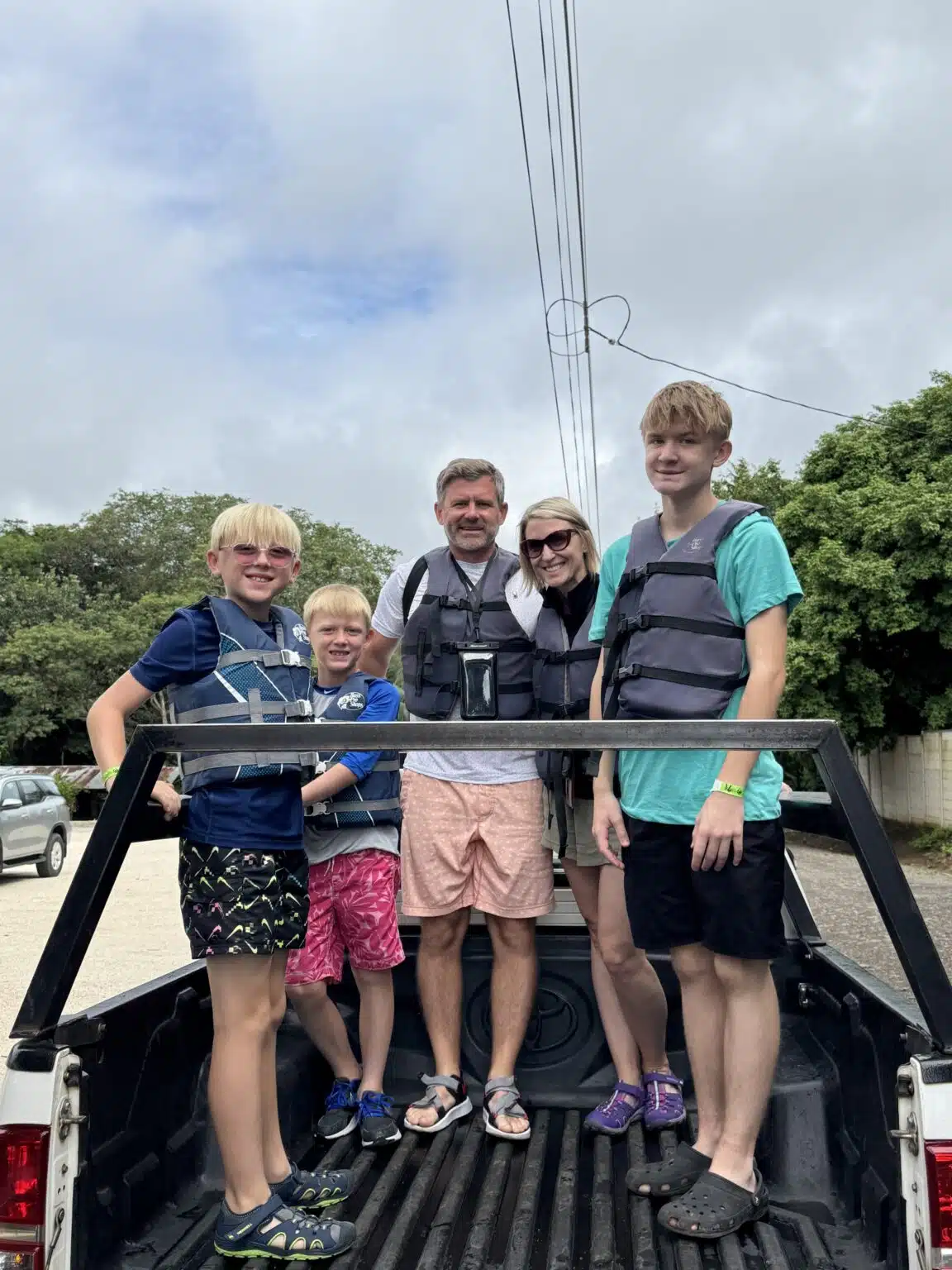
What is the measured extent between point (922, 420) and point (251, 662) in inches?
911

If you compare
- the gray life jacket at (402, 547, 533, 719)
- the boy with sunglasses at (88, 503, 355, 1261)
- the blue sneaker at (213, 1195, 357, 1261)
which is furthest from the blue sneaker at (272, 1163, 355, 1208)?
the gray life jacket at (402, 547, 533, 719)

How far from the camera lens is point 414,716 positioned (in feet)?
12.6

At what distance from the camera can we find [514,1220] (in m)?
2.59

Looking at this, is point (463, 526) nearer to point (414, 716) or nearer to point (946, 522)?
point (414, 716)

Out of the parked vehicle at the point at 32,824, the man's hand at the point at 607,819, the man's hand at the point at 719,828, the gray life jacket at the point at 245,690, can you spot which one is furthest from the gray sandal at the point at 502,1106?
the parked vehicle at the point at 32,824

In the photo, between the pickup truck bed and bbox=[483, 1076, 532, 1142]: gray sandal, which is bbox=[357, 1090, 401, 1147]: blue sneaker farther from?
bbox=[483, 1076, 532, 1142]: gray sandal

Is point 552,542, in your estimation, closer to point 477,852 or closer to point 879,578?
point 477,852

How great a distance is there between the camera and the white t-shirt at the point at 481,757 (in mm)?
3564

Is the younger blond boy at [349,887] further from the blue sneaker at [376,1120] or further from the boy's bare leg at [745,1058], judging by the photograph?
the boy's bare leg at [745,1058]

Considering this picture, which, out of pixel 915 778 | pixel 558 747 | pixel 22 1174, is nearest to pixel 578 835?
pixel 558 747

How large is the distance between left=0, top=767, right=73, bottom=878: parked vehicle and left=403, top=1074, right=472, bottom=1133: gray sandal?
44.8ft

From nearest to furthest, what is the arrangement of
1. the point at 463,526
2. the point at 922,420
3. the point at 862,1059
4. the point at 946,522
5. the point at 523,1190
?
the point at 862,1059, the point at 523,1190, the point at 463,526, the point at 946,522, the point at 922,420

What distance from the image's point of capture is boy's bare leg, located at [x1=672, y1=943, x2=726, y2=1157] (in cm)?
277

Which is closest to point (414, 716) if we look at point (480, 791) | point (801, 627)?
point (480, 791)
